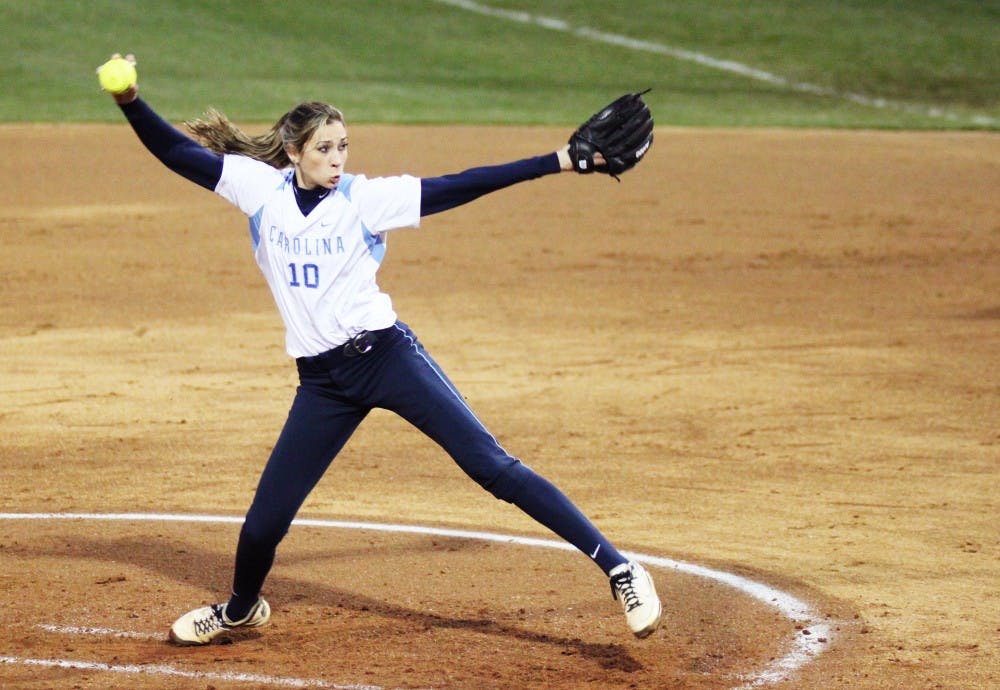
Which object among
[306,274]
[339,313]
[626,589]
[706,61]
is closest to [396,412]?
[339,313]

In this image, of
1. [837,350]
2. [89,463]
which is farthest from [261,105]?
[89,463]

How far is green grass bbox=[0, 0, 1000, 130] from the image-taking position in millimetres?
26453

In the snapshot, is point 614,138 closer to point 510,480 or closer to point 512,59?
point 510,480

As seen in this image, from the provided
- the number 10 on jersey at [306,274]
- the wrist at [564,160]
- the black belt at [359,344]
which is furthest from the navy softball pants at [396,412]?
the wrist at [564,160]

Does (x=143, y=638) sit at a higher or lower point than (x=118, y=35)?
lower

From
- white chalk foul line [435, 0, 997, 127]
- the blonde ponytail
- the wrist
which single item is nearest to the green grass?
white chalk foul line [435, 0, 997, 127]

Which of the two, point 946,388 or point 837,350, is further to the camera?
point 837,350

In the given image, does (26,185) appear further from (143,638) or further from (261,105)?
(143,638)

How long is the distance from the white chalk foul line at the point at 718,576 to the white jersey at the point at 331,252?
1358mm

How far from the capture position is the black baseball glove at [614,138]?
4988mm

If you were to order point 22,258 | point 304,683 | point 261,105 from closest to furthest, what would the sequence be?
point 304,683 < point 22,258 < point 261,105

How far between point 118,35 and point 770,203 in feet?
60.3

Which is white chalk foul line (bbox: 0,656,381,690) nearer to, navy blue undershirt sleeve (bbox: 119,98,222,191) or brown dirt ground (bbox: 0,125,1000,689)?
brown dirt ground (bbox: 0,125,1000,689)

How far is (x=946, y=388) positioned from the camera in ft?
33.2
